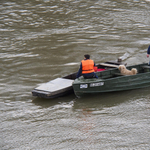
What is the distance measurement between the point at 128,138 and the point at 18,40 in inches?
546

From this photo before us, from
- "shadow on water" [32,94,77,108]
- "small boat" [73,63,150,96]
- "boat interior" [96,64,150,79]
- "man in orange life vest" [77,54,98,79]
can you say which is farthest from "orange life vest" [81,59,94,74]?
"shadow on water" [32,94,77,108]

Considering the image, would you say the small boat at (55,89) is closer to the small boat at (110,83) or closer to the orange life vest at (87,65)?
the small boat at (110,83)

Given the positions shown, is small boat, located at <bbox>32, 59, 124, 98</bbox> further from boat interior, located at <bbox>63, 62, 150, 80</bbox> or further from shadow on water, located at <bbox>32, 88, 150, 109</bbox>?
boat interior, located at <bbox>63, 62, 150, 80</bbox>

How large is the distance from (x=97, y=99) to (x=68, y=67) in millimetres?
4451

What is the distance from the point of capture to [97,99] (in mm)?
10180

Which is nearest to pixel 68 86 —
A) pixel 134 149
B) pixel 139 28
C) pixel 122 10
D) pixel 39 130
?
pixel 39 130

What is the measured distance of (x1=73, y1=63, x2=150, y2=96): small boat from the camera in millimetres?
9805

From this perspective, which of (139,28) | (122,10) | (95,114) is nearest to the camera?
(95,114)

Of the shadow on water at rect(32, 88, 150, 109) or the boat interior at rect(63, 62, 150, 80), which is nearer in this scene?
the shadow on water at rect(32, 88, 150, 109)

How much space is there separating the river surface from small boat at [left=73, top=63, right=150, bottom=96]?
0.31 m

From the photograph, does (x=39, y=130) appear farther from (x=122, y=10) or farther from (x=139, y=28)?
(x=122, y=10)

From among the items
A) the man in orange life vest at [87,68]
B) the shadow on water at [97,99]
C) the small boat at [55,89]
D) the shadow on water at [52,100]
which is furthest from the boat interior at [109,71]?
the shadow on water at [52,100]

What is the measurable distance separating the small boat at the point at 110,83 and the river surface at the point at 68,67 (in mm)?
312

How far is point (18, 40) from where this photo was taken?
19.3 metres
